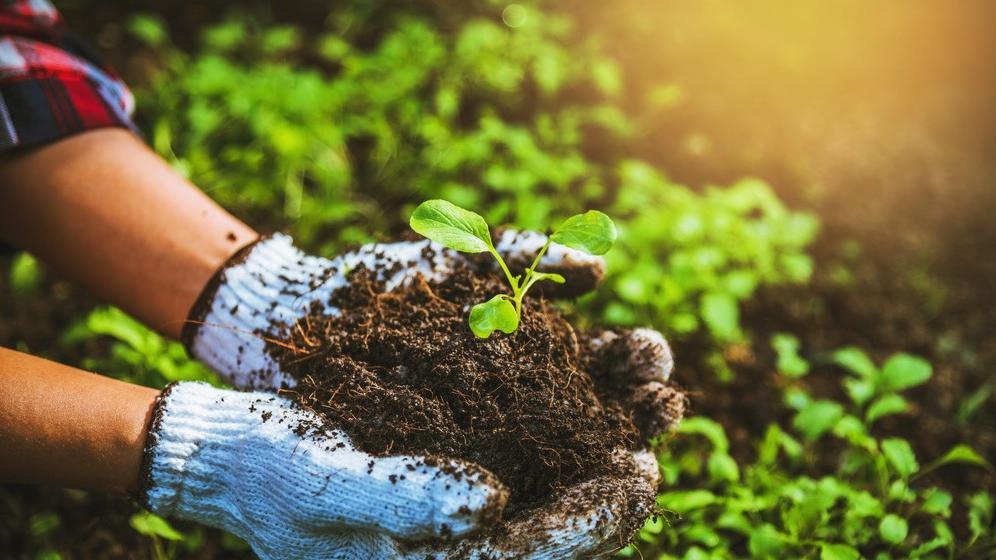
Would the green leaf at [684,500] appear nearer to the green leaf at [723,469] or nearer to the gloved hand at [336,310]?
the green leaf at [723,469]

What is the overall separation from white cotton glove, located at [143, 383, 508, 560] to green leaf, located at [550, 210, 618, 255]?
0.50 metres

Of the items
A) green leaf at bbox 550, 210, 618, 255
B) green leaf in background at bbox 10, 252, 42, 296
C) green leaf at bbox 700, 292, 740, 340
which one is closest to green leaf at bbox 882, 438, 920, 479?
green leaf at bbox 700, 292, 740, 340

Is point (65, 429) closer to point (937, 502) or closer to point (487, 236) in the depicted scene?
point (487, 236)

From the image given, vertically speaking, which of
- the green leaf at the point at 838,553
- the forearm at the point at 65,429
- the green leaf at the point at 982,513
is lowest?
the forearm at the point at 65,429

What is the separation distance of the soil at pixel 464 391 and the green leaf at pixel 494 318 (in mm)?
92

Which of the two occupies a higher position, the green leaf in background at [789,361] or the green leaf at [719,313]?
the green leaf at [719,313]

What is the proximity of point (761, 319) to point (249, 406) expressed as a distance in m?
2.10

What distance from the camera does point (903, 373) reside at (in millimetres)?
1944

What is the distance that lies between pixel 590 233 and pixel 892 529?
109 centimetres

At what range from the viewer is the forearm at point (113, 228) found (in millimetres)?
1678

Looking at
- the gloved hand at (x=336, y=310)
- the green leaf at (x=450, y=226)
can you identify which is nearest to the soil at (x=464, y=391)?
the gloved hand at (x=336, y=310)

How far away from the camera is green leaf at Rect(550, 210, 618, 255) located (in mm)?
1352

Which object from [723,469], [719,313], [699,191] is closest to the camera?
[723,469]

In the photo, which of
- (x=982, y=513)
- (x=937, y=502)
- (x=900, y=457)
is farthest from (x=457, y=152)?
(x=982, y=513)
